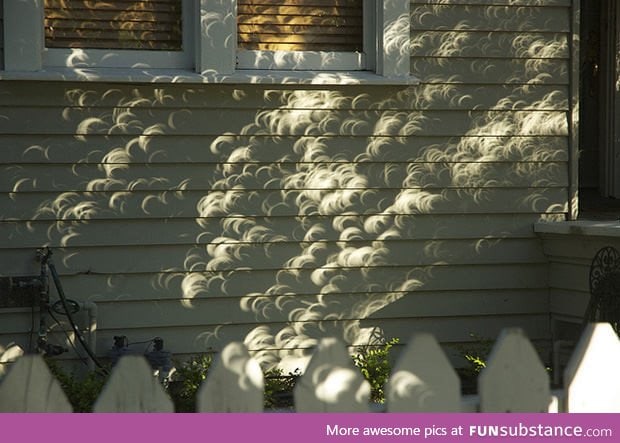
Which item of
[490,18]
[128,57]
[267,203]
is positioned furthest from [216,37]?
[490,18]

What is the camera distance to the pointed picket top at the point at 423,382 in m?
2.08

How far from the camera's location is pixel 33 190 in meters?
5.88

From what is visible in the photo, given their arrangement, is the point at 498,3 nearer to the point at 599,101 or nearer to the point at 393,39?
the point at 393,39

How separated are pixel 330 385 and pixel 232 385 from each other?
0.20m

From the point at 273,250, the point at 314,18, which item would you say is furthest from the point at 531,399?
the point at 314,18

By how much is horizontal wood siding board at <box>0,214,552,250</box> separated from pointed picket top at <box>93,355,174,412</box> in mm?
4032

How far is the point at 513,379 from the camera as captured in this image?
2176 mm

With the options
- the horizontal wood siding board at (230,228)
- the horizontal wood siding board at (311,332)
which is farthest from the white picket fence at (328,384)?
the horizontal wood siding board at (311,332)

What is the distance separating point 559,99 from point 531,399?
4810 mm

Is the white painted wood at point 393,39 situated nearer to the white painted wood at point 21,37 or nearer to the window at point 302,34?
the window at point 302,34

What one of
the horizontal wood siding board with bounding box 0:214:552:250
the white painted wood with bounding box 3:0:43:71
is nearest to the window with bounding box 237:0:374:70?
the horizontal wood siding board with bounding box 0:214:552:250

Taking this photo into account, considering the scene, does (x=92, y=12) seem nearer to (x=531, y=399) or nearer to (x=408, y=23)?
(x=408, y=23)

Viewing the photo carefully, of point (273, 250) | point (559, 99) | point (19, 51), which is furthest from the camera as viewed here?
point (559, 99)

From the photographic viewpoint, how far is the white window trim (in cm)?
579
